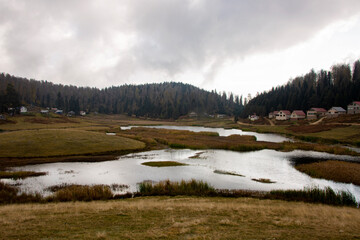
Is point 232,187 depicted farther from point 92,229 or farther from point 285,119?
point 285,119

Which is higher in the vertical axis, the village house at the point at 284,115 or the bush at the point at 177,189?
the village house at the point at 284,115

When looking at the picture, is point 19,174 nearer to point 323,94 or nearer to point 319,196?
point 319,196

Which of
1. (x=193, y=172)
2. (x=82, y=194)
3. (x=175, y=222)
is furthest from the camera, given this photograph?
(x=193, y=172)

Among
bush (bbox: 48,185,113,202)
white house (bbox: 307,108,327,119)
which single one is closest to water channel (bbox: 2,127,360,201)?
bush (bbox: 48,185,113,202)

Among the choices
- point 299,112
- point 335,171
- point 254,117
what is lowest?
point 335,171

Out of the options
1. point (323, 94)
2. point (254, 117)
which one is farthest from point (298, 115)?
point (254, 117)

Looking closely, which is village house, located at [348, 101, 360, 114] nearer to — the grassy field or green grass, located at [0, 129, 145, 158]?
green grass, located at [0, 129, 145, 158]

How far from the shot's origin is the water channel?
30.2 meters

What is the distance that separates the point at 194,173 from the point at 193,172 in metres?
0.70

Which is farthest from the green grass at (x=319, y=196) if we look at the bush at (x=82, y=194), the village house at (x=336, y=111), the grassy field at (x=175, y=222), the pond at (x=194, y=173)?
the village house at (x=336, y=111)

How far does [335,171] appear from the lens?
35344 mm

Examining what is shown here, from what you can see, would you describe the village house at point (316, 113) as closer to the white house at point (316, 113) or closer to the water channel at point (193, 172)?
the white house at point (316, 113)

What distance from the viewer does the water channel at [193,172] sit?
30250mm

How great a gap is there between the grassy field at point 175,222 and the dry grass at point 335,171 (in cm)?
1856
